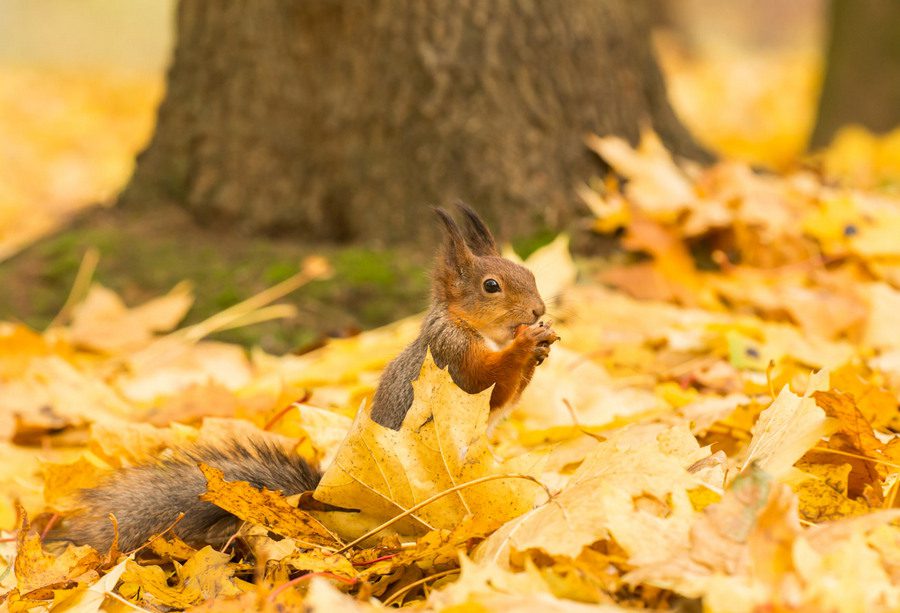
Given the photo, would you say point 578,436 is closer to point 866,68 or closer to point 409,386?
point 409,386

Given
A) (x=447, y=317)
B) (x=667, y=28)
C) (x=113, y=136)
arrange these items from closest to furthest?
(x=447, y=317), (x=113, y=136), (x=667, y=28)

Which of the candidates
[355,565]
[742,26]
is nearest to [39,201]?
[355,565]

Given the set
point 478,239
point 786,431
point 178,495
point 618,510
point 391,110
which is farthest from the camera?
point 391,110

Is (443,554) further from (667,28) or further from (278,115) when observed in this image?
(667,28)

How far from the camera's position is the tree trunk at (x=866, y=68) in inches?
243

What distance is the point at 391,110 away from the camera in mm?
3562

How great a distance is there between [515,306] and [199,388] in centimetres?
85

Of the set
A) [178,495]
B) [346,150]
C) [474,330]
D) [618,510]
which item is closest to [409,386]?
[474,330]

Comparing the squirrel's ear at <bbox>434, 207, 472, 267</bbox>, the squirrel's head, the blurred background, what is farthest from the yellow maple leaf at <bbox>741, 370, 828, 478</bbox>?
the blurred background

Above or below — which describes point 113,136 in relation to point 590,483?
below

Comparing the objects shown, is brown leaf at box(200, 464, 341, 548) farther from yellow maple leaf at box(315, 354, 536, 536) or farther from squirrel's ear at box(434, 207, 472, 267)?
squirrel's ear at box(434, 207, 472, 267)

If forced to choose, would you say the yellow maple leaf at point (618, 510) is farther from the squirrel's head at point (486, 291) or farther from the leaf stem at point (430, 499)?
the squirrel's head at point (486, 291)

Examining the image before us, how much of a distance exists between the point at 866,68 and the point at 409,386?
5469 mm

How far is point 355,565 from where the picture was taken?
5.32 feet
